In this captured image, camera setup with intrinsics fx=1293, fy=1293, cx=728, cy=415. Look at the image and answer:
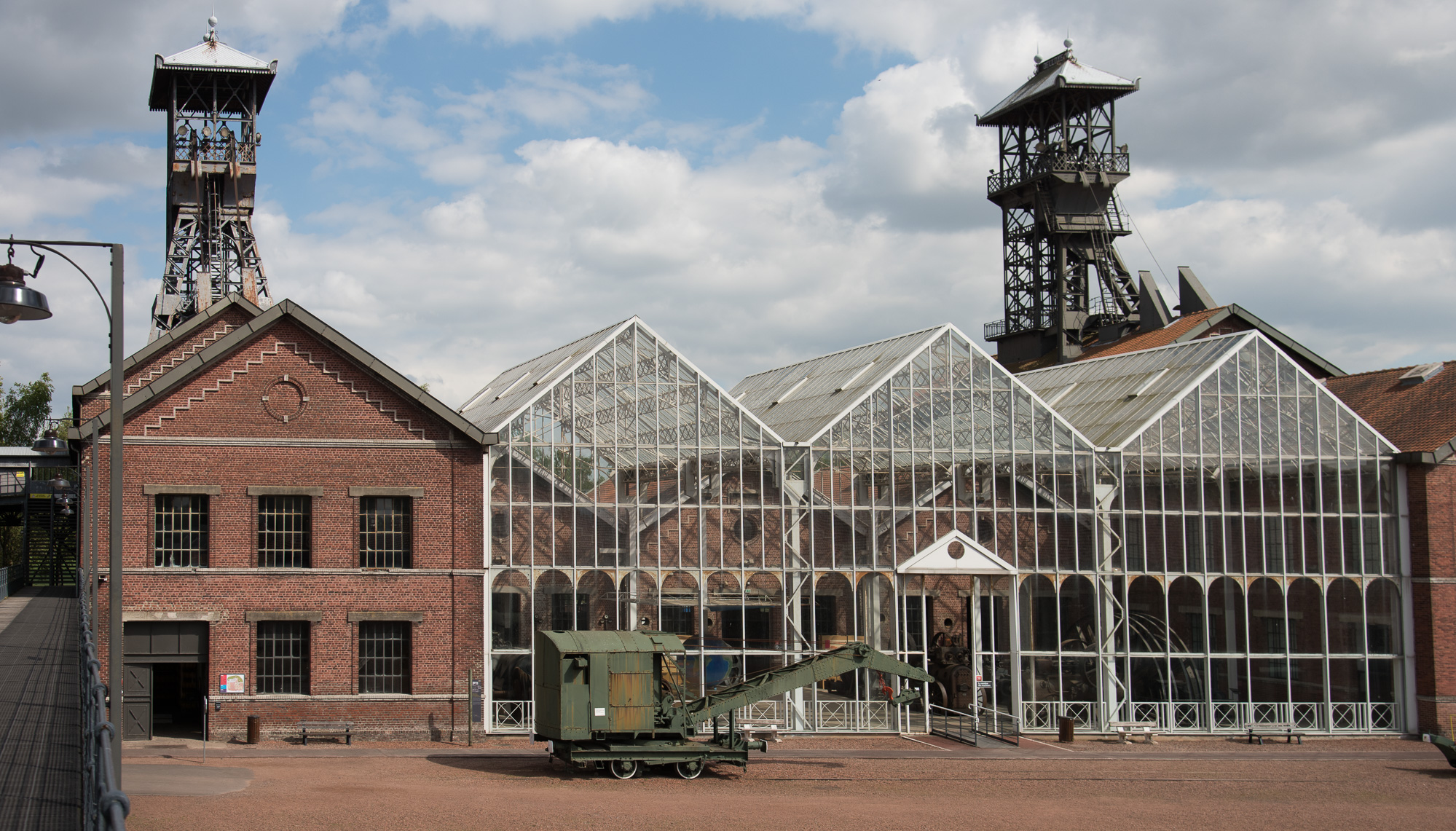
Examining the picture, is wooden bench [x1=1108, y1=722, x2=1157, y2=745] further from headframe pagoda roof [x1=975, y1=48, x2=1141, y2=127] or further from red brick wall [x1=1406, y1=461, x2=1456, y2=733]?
headframe pagoda roof [x1=975, y1=48, x2=1141, y2=127]

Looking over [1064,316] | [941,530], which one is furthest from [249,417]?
[1064,316]

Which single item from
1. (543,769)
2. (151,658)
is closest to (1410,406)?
(543,769)

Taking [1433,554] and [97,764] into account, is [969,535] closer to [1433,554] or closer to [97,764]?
[1433,554]

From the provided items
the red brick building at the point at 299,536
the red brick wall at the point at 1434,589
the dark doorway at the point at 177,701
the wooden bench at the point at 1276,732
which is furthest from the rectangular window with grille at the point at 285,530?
the red brick wall at the point at 1434,589

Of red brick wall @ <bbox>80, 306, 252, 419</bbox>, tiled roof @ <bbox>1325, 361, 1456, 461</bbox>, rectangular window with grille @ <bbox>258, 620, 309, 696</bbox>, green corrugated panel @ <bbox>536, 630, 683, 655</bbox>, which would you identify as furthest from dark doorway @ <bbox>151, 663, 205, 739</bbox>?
tiled roof @ <bbox>1325, 361, 1456, 461</bbox>

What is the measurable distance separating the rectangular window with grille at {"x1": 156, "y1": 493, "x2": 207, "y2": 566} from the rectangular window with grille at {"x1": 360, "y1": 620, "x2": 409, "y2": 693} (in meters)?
4.40

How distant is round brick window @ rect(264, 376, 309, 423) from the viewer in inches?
1282

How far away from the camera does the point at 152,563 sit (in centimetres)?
3156

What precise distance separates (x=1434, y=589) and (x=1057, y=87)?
38.0 meters

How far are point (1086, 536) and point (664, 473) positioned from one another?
12.2m

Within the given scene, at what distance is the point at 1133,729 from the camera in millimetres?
35406

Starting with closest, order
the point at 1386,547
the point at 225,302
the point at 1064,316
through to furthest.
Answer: the point at 1386,547 < the point at 225,302 < the point at 1064,316

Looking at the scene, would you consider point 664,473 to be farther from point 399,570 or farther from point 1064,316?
point 1064,316

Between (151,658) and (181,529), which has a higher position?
(181,529)
